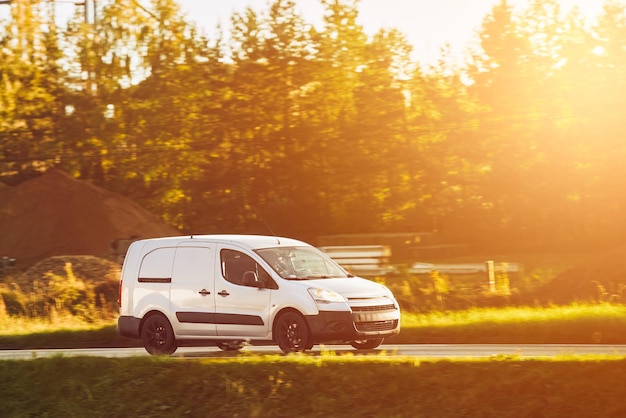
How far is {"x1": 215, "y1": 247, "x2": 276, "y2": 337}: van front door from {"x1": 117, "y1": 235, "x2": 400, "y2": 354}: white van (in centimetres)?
1

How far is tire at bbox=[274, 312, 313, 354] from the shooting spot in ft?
53.2

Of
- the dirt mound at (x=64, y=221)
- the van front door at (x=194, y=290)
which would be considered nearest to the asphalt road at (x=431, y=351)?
the van front door at (x=194, y=290)

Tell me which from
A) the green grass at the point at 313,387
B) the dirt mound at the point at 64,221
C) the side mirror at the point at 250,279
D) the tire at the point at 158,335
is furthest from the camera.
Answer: the dirt mound at the point at 64,221

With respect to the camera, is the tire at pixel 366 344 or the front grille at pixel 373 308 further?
the tire at pixel 366 344

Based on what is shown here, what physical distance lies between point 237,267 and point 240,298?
560mm

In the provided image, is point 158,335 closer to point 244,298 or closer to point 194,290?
point 194,290

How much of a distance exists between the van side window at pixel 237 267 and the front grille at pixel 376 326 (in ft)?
4.92

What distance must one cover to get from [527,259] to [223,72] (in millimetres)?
18824

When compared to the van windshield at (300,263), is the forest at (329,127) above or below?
above

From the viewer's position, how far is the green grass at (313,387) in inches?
483

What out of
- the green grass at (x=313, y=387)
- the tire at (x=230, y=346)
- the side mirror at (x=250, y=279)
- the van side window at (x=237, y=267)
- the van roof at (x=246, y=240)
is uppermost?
the van roof at (x=246, y=240)

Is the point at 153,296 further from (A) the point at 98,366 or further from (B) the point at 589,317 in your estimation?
(B) the point at 589,317

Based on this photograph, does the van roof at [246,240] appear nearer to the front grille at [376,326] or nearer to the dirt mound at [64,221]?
the front grille at [376,326]

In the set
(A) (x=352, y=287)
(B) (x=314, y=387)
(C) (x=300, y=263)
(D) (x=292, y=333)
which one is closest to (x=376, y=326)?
(A) (x=352, y=287)
